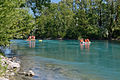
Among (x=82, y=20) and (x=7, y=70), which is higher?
(x=82, y=20)

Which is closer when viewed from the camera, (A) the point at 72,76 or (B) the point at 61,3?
(A) the point at 72,76

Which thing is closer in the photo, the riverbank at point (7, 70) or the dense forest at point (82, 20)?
the riverbank at point (7, 70)

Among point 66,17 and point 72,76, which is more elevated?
point 66,17

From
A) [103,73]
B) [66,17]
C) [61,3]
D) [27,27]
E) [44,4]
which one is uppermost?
[61,3]

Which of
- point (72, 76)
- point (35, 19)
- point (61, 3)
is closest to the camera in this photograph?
point (72, 76)

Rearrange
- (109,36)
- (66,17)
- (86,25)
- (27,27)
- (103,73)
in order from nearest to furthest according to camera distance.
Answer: (103,73)
(27,27)
(109,36)
(86,25)
(66,17)

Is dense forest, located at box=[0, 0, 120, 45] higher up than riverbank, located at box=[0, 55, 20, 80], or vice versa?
dense forest, located at box=[0, 0, 120, 45]

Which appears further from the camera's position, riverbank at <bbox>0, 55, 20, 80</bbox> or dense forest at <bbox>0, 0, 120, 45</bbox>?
dense forest at <bbox>0, 0, 120, 45</bbox>

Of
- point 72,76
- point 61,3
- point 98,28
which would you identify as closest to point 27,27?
point 72,76

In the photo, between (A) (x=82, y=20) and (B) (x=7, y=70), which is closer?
(B) (x=7, y=70)

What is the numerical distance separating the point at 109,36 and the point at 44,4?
4570 centimetres

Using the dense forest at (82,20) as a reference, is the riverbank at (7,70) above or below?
below

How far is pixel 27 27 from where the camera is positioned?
14672 millimetres

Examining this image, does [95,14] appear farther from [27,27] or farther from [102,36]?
[27,27]
